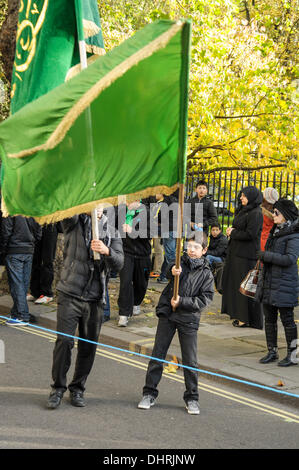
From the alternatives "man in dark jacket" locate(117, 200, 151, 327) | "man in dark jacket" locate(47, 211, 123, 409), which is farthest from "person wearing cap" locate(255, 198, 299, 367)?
"man in dark jacket" locate(117, 200, 151, 327)

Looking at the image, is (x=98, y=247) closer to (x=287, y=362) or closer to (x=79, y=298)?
(x=79, y=298)

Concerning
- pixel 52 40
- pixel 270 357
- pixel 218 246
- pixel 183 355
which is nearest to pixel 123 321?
pixel 270 357

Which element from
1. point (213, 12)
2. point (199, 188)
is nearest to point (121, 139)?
point (199, 188)

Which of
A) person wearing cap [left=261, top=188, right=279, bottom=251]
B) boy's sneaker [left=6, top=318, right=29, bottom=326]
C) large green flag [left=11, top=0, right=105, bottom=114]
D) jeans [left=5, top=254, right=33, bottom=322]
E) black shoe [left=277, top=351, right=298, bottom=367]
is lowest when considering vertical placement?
boy's sneaker [left=6, top=318, right=29, bottom=326]

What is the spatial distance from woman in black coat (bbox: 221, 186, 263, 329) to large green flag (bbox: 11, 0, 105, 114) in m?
3.72

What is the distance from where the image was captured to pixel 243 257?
9.13 meters

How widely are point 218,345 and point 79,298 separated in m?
2.90

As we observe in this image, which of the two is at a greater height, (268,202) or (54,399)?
(268,202)

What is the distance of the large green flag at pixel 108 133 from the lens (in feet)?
14.3

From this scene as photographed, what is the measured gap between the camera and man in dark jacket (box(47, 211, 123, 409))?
5578 millimetres

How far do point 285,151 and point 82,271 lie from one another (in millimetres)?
8654

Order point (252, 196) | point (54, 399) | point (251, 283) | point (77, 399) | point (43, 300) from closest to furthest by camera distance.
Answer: point (54, 399), point (77, 399), point (251, 283), point (252, 196), point (43, 300)

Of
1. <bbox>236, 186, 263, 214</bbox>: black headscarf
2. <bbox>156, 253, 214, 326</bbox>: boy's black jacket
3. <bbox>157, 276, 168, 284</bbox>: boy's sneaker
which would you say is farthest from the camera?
<bbox>157, 276, 168, 284</bbox>: boy's sneaker
